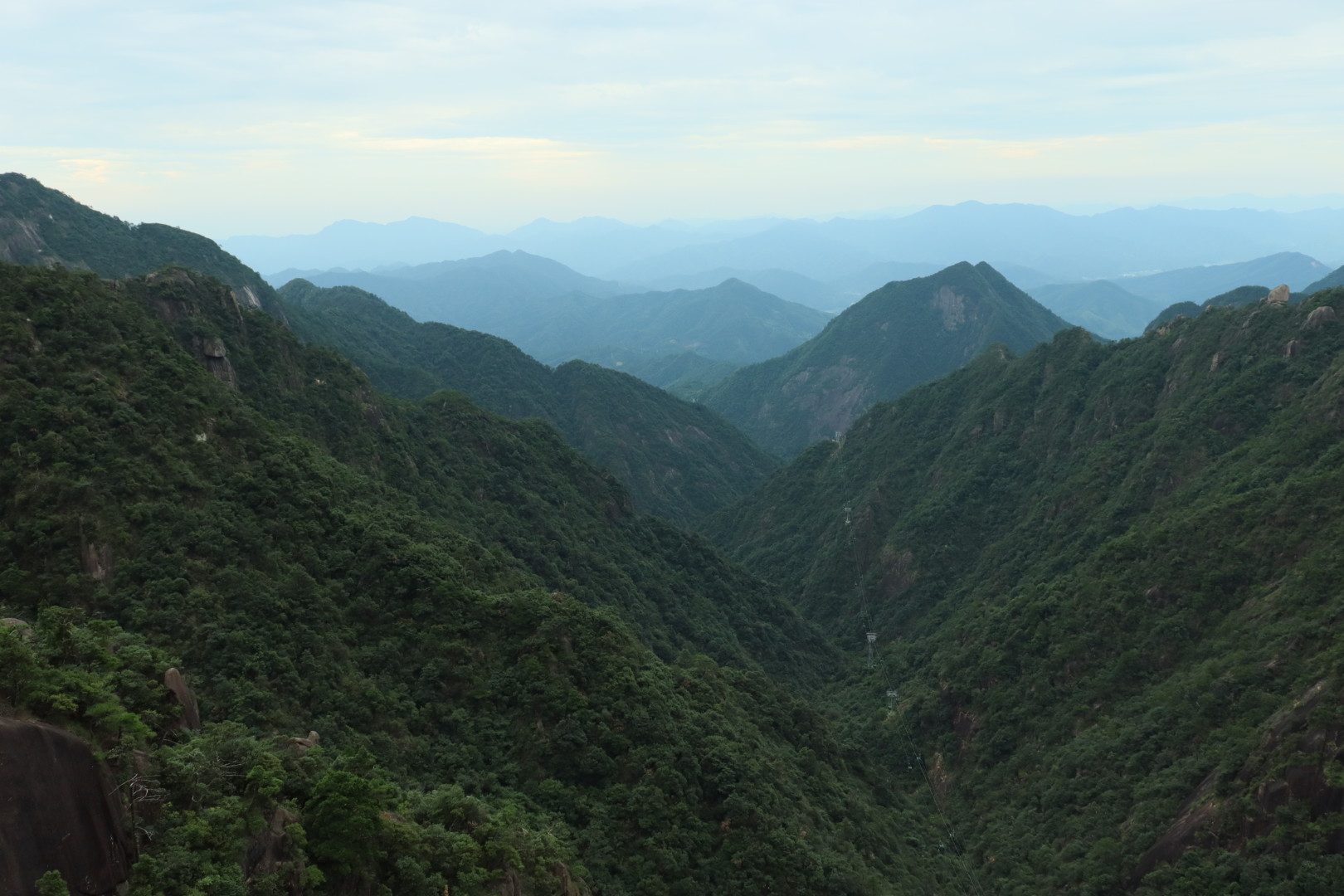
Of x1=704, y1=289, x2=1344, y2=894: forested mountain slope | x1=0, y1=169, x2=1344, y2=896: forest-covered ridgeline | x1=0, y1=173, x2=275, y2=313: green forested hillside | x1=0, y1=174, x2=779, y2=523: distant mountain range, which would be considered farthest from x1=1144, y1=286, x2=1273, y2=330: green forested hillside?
x1=0, y1=173, x2=275, y2=313: green forested hillside

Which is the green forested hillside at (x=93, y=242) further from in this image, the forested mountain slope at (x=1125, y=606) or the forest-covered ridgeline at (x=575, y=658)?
the forested mountain slope at (x=1125, y=606)

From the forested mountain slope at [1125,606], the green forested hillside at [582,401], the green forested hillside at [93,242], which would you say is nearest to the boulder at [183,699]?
the forested mountain slope at [1125,606]

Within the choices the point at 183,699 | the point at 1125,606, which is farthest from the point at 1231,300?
the point at 183,699

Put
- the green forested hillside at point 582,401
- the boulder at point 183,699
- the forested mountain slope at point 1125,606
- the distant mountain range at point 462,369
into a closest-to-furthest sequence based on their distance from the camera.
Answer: the boulder at point 183,699 → the forested mountain slope at point 1125,606 → the distant mountain range at point 462,369 → the green forested hillside at point 582,401

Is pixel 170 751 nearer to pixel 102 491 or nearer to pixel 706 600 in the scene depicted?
pixel 102 491

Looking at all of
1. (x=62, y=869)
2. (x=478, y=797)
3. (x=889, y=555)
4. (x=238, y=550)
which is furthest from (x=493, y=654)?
(x=889, y=555)

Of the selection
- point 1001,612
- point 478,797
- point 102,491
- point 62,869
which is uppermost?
point 102,491

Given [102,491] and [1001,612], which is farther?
[1001,612]
